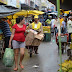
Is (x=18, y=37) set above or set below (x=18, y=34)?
below

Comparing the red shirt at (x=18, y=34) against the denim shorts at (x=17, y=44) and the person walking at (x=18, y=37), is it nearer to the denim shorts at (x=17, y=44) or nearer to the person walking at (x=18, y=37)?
the person walking at (x=18, y=37)

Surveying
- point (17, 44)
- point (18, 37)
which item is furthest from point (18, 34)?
point (17, 44)

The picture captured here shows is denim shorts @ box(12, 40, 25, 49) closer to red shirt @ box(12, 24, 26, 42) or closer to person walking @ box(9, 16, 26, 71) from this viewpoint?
person walking @ box(9, 16, 26, 71)

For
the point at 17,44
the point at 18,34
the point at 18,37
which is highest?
the point at 18,34

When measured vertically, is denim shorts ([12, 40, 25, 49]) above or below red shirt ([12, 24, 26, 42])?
below

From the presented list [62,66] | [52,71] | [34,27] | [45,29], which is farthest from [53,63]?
[45,29]

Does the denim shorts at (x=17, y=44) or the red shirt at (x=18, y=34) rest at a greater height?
the red shirt at (x=18, y=34)

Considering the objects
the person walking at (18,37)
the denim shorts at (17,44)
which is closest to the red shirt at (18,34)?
the person walking at (18,37)

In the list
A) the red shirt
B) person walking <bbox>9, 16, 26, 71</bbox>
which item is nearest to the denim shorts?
person walking <bbox>9, 16, 26, 71</bbox>

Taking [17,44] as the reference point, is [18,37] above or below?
above

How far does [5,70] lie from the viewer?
29.9 ft

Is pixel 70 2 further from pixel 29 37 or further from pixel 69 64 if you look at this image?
pixel 29 37

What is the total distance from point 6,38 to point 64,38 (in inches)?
123

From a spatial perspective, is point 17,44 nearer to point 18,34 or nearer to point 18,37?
point 18,37
